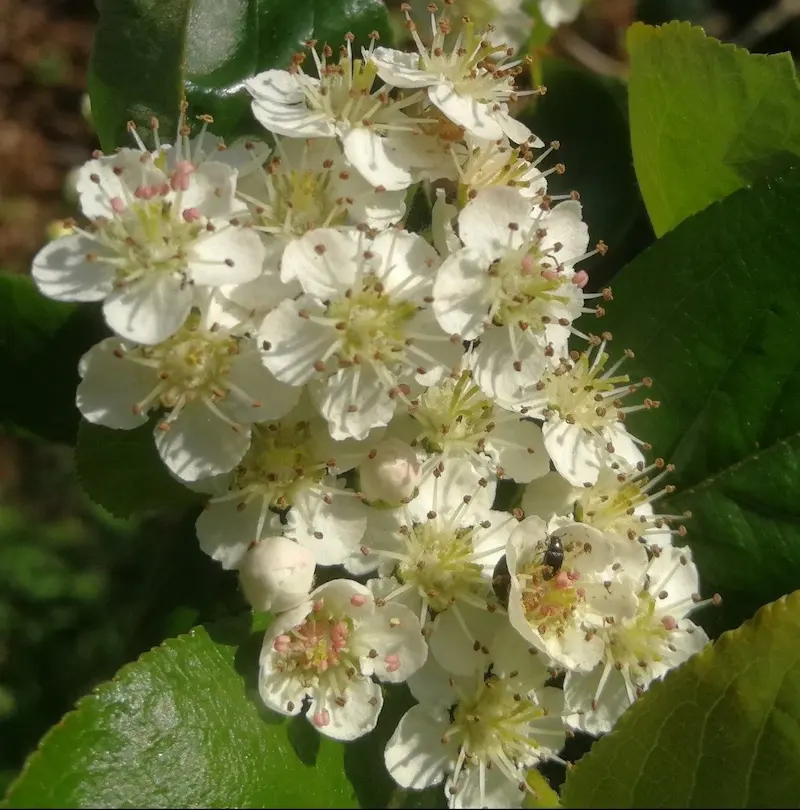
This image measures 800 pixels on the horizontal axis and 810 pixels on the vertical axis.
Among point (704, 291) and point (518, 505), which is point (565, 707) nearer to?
point (518, 505)

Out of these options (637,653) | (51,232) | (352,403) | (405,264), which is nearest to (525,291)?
(405,264)

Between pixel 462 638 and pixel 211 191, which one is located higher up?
pixel 211 191

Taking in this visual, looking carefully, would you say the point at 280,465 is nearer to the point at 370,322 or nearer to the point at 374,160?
the point at 370,322

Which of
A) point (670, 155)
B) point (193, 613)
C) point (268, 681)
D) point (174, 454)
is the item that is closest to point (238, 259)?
point (174, 454)

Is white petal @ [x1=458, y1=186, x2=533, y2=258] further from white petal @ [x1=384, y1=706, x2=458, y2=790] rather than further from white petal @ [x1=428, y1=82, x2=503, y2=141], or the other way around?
white petal @ [x1=384, y1=706, x2=458, y2=790]

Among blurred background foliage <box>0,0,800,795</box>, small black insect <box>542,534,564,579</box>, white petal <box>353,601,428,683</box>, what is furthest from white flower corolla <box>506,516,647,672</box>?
blurred background foliage <box>0,0,800,795</box>

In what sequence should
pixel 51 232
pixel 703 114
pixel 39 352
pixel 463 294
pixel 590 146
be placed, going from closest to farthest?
pixel 463 294 < pixel 703 114 < pixel 39 352 < pixel 590 146 < pixel 51 232
